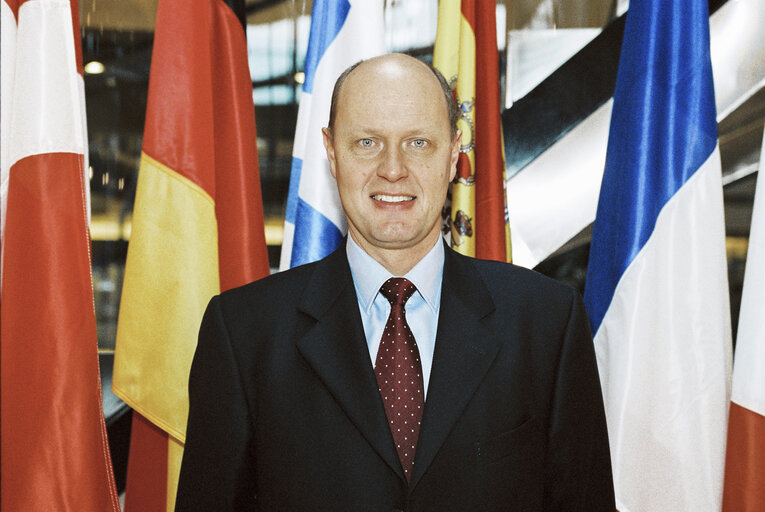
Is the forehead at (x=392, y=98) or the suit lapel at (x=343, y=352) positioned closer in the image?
the suit lapel at (x=343, y=352)

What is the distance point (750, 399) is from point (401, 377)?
0.96m

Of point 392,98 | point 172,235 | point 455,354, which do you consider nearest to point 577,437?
point 455,354

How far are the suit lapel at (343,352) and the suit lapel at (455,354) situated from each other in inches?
3.0

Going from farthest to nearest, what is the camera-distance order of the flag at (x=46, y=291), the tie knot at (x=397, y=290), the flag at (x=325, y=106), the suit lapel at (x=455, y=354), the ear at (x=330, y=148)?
the flag at (x=325, y=106), the flag at (x=46, y=291), the ear at (x=330, y=148), the tie knot at (x=397, y=290), the suit lapel at (x=455, y=354)

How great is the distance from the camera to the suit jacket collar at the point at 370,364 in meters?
1.11

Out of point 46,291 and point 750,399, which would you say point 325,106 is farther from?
point 750,399

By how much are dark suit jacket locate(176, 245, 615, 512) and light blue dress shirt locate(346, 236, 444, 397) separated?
3cm

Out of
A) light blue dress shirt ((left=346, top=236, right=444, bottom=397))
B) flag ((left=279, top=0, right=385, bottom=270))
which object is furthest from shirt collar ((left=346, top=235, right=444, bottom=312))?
flag ((left=279, top=0, right=385, bottom=270))

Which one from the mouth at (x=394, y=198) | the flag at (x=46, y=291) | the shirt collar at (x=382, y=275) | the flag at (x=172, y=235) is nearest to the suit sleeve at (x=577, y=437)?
the shirt collar at (x=382, y=275)

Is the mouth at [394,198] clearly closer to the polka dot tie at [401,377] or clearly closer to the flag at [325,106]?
the polka dot tie at [401,377]

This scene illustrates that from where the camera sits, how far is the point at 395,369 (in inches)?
46.3

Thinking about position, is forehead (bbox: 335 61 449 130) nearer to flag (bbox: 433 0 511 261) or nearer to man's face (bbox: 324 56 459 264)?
man's face (bbox: 324 56 459 264)

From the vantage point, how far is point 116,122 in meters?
2.07

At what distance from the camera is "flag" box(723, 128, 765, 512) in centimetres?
154
